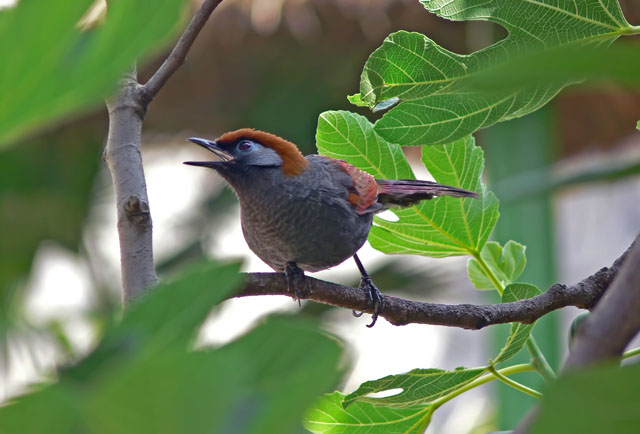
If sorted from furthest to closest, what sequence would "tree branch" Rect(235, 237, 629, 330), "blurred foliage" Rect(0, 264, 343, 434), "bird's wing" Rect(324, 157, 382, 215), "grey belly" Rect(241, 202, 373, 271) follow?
Result: "bird's wing" Rect(324, 157, 382, 215) < "grey belly" Rect(241, 202, 373, 271) < "tree branch" Rect(235, 237, 629, 330) < "blurred foliage" Rect(0, 264, 343, 434)

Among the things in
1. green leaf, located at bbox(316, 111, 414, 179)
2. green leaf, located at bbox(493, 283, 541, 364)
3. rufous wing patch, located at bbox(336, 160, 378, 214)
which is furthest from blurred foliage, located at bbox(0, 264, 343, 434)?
rufous wing patch, located at bbox(336, 160, 378, 214)

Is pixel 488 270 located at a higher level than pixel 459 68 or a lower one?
lower

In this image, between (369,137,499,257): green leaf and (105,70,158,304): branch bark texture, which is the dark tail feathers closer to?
(369,137,499,257): green leaf

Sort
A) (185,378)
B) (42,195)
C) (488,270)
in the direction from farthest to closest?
(42,195) < (488,270) < (185,378)

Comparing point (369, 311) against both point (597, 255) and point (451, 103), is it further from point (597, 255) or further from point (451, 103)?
point (597, 255)

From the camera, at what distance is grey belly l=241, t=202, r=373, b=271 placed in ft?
7.68

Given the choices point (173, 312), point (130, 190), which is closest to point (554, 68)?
point (173, 312)

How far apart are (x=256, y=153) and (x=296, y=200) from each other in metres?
0.24

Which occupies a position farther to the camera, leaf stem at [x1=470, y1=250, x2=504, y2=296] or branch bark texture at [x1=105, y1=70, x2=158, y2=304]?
leaf stem at [x1=470, y1=250, x2=504, y2=296]

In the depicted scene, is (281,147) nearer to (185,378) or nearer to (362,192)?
(362,192)

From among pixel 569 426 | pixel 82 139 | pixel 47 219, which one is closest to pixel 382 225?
pixel 569 426

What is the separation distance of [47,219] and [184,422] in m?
8.06

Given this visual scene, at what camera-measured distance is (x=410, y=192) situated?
6.75ft

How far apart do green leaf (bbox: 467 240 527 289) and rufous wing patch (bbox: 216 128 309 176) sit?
1.06 m
